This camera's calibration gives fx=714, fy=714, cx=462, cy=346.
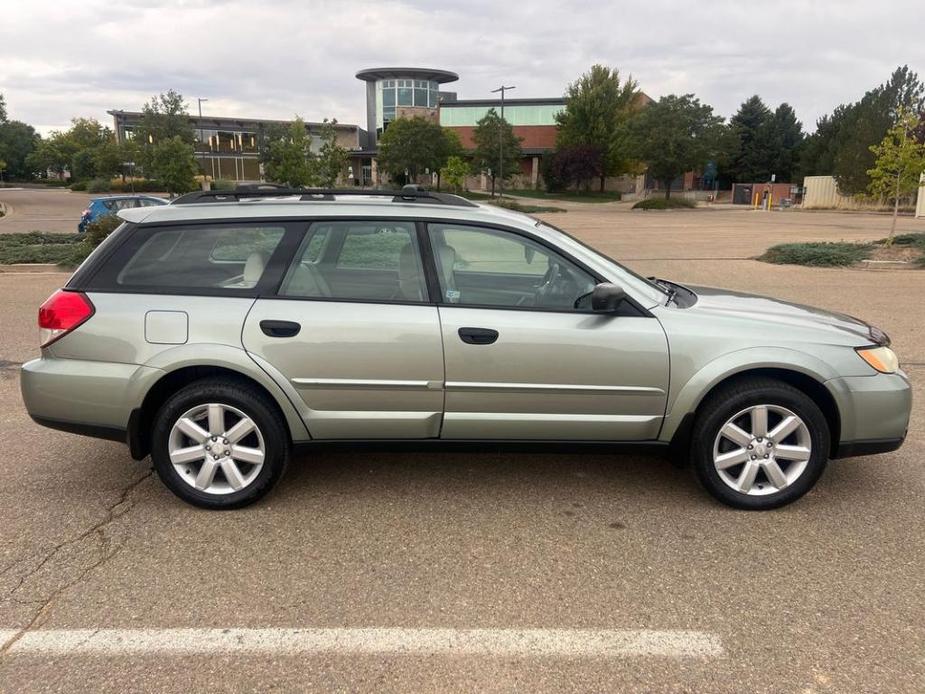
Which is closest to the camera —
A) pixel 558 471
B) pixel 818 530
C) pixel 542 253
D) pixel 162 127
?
pixel 818 530

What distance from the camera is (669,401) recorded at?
361cm

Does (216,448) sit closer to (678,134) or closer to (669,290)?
(669,290)

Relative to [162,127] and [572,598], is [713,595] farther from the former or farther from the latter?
[162,127]

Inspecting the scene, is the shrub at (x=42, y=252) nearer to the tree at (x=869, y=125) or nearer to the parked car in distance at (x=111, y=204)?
the parked car in distance at (x=111, y=204)

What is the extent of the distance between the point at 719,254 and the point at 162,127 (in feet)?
123

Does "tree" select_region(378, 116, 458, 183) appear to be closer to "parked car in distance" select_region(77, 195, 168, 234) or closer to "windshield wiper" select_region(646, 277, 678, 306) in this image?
"parked car in distance" select_region(77, 195, 168, 234)

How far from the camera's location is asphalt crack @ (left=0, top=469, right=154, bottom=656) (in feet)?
Result: 9.21

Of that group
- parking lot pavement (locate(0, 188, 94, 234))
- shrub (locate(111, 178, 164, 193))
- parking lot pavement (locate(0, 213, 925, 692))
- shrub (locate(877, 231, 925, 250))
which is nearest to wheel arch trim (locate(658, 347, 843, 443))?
parking lot pavement (locate(0, 213, 925, 692))

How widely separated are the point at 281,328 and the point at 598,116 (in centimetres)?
6408

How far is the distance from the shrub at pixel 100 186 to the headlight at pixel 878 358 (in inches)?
2620

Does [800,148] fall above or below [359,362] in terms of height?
above

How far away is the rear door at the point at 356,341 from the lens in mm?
3582

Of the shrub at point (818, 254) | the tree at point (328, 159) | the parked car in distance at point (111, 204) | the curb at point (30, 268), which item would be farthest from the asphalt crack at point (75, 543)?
the tree at point (328, 159)

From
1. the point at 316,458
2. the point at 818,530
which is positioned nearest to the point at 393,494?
the point at 316,458
